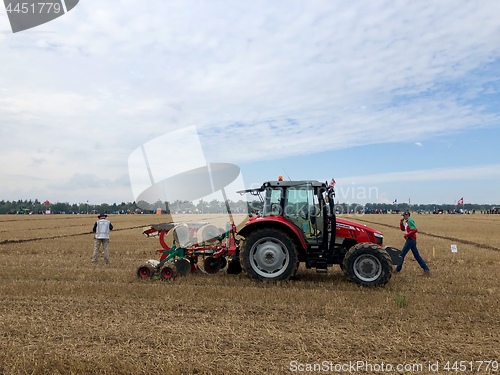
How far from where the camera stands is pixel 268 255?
8.50m

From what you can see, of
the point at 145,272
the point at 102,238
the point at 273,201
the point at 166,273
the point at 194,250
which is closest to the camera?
the point at 273,201

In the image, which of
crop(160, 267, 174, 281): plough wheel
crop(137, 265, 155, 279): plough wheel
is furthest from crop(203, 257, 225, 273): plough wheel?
crop(137, 265, 155, 279): plough wheel

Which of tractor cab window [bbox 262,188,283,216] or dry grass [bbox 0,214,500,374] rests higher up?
tractor cab window [bbox 262,188,283,216]

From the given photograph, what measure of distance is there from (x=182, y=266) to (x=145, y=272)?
2.58 ft

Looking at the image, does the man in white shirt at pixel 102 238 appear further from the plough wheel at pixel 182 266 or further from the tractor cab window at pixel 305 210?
the tractor cab window at pixel 305 210

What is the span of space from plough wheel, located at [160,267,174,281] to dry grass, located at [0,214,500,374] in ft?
0.67

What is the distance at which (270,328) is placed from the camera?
546cm

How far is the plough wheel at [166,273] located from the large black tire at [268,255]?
1.55m

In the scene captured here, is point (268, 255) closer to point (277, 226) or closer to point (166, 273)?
point (277, 226)

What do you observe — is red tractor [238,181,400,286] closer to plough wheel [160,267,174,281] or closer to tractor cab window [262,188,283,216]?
tractor cab window [262,188,283,216]

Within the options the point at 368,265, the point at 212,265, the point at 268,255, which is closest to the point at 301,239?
the point at 268,255

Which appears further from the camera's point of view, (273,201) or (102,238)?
(102,238)

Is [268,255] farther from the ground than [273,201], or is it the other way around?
[273,201]

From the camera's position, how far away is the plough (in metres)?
9.19
